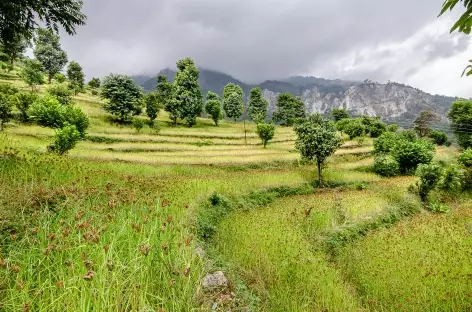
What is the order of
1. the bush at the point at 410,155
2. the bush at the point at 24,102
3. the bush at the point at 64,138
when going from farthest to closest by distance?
the bush at the point at 24,102 → the bush at the point at 410,155 → the bush at the point at 64,138

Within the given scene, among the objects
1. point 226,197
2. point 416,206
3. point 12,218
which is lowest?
point 416,206

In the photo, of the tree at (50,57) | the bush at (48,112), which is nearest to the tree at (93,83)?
the tree at (50,57)

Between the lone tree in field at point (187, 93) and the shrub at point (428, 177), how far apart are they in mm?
45580

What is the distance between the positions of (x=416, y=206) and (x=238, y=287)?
1707 cm

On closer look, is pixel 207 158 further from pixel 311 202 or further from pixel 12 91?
pixel 12 91

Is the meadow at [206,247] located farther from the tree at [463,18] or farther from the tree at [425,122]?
the tree at [425,122]

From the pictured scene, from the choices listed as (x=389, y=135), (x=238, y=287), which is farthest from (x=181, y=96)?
(x=238, y=287)

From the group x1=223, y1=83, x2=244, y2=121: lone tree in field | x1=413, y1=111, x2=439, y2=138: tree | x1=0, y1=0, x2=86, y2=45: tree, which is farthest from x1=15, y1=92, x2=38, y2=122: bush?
x1=413, y1=111, x2=439, y2=138: tree

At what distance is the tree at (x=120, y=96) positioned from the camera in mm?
48541

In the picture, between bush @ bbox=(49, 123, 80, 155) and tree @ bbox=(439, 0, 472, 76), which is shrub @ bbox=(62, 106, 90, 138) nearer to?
bush @ bbox=(49, 123, 80, 155)

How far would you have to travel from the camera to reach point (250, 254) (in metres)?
8.14

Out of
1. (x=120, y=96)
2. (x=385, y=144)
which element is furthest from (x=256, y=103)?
(x=385, y=144)

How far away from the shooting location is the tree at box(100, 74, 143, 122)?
48.5m

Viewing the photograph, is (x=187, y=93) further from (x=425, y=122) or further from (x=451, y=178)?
(x=425, y=122)
